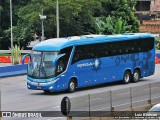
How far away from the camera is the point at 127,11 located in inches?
2813

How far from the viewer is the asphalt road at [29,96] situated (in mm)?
27875

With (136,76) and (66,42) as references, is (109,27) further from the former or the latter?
(66,42)

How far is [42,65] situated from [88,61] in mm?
3392

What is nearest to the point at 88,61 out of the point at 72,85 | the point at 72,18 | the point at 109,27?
the point at 72,85

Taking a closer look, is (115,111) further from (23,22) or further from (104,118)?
(23,22)

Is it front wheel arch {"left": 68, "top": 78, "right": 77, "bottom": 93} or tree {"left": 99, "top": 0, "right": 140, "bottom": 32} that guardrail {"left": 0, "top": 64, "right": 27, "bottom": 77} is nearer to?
front wheel arch {"left": 68, "top": 78, "right": 77, "bottom": 93}

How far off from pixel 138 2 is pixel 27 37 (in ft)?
78.0

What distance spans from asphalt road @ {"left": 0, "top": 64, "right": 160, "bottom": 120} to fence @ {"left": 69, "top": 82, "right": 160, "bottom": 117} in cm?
236

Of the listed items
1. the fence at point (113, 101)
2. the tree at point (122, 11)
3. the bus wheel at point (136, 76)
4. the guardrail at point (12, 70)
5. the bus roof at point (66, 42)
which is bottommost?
the guardrail at point (12, 70)

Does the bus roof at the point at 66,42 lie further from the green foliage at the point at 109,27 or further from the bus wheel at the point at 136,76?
the green foliage at the point at 109,27

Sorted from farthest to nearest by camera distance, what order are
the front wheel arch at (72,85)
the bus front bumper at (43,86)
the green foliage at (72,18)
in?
the green foliage at (72,18), the front wheel arch at (72,85), the bus front bumper at (43,86)

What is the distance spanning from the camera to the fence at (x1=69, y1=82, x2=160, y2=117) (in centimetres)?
2123

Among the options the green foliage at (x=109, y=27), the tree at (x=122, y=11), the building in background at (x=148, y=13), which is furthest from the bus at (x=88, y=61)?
the building in background at (x=148, y=13)

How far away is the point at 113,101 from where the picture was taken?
77.7 ft
